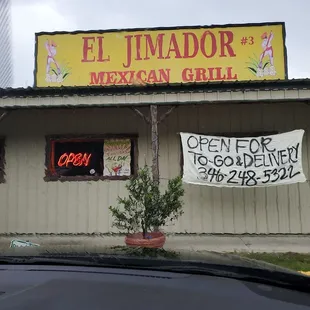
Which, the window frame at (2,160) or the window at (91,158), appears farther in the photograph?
the window frame at (2,160)

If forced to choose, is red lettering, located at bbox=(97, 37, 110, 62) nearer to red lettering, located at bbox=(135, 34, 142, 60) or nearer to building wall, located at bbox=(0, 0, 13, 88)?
red lettering, located at bbox=(135, 34, 142, 60)

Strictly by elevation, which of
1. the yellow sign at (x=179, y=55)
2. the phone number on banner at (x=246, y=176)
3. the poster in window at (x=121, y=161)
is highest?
the yellow sign at (x=179, y=55)

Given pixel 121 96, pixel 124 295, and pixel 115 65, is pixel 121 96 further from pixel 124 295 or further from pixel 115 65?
pixel 124 295

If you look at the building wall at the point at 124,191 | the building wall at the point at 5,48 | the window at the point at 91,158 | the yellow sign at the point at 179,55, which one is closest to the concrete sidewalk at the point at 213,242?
the building wall at the point at 124,191

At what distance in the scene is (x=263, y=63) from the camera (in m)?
11.1

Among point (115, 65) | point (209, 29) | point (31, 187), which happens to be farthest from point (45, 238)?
point (209, 29)

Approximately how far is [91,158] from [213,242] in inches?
127

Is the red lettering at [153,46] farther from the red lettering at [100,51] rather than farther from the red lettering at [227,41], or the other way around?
the red lettering at [227,41]

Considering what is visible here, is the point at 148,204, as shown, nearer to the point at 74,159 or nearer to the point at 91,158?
the point at 91,158

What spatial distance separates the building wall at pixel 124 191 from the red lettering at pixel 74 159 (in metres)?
0.43

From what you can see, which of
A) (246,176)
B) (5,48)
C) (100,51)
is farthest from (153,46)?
(5,48)

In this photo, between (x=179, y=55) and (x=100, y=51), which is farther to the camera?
(x=100, y=51)

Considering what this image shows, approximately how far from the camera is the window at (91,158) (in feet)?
31.5

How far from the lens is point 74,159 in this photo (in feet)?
31.9
